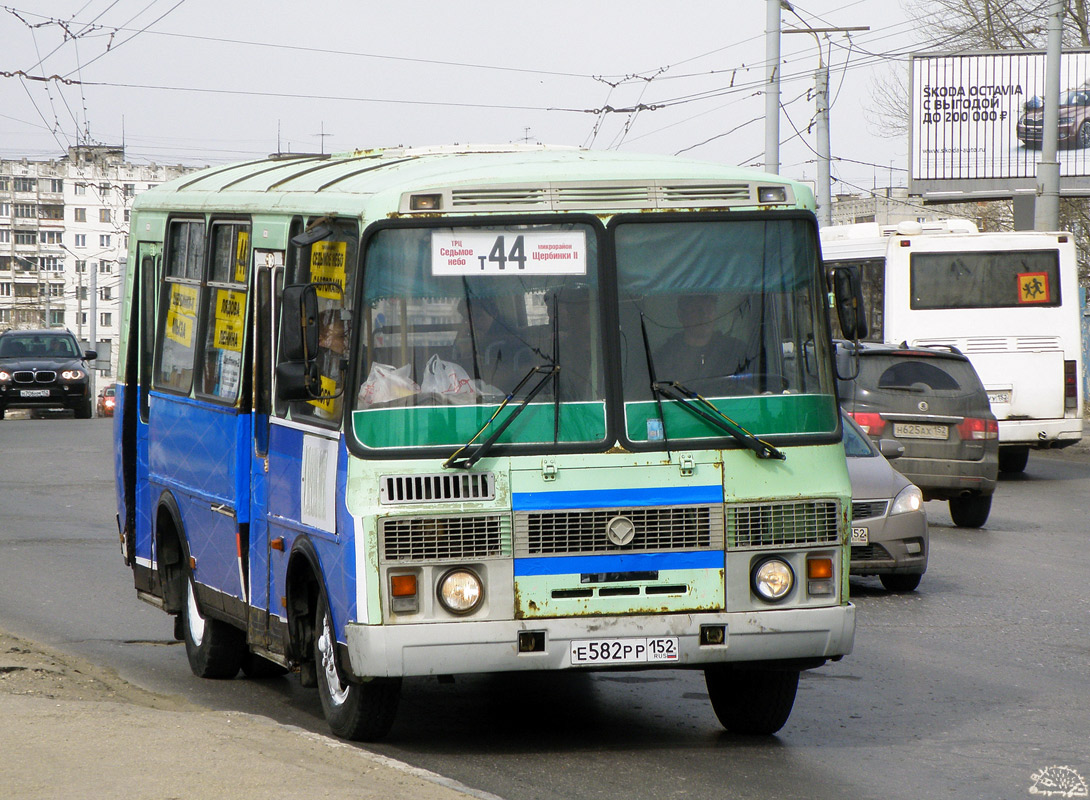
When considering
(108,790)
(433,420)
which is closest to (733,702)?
(433,420)

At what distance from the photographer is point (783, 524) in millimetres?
6969

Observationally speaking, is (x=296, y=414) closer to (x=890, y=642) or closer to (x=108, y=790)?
(x=108, y=790)

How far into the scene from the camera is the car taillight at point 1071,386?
23156mm

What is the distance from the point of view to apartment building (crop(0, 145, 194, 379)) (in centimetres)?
12862

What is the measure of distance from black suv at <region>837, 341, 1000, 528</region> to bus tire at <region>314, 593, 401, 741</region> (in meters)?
10.5

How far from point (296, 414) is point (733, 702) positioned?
7.61ft

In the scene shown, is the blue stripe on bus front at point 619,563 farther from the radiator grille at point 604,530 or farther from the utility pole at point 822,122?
the utility pole at point 822,122

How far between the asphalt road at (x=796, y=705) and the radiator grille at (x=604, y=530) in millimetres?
881

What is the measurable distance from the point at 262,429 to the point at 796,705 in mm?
2914

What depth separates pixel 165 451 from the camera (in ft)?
30.9

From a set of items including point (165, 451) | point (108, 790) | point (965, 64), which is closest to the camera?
point (108, 790)

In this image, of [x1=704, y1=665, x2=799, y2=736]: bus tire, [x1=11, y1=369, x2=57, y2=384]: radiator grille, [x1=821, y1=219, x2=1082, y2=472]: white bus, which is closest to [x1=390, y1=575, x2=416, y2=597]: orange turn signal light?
[x1=704, y1=665, x2=799, y2=736]: bus tire

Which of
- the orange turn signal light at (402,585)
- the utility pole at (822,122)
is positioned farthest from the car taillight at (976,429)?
the utility pole at (822,122)

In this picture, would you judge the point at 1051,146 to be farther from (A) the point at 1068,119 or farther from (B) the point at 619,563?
(B) the point at 619,563
